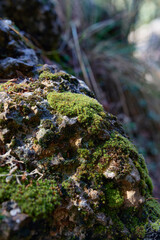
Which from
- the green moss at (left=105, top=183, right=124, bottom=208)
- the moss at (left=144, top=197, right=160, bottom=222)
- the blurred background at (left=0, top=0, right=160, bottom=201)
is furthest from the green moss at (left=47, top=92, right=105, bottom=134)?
the blurred background at (left=0, top=0, right=160, bottom=201)

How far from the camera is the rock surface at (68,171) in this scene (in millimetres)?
1064

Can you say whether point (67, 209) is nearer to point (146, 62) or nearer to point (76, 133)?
point (76, 133)

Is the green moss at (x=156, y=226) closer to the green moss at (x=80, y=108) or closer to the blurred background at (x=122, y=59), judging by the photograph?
the green moss at (x=80, y=108)

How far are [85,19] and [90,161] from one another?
4531mm

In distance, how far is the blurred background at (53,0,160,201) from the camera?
398 cm

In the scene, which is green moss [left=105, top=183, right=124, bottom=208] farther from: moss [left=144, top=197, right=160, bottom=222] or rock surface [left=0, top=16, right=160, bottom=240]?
moss [left=144, top=197, right=160, bottom=222]

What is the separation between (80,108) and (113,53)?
3.22 m

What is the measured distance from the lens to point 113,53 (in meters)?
4.08

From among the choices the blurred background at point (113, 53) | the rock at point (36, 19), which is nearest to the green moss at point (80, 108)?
the blurred background at point (113, 53)

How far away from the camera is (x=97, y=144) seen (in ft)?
4.35

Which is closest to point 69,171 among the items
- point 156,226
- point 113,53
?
point 156,226

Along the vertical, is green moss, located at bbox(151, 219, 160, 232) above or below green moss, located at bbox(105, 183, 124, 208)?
below

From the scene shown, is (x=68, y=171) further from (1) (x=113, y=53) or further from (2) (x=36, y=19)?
(1) (x=113, y=53)

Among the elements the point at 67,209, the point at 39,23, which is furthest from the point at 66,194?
the point at 39,23
